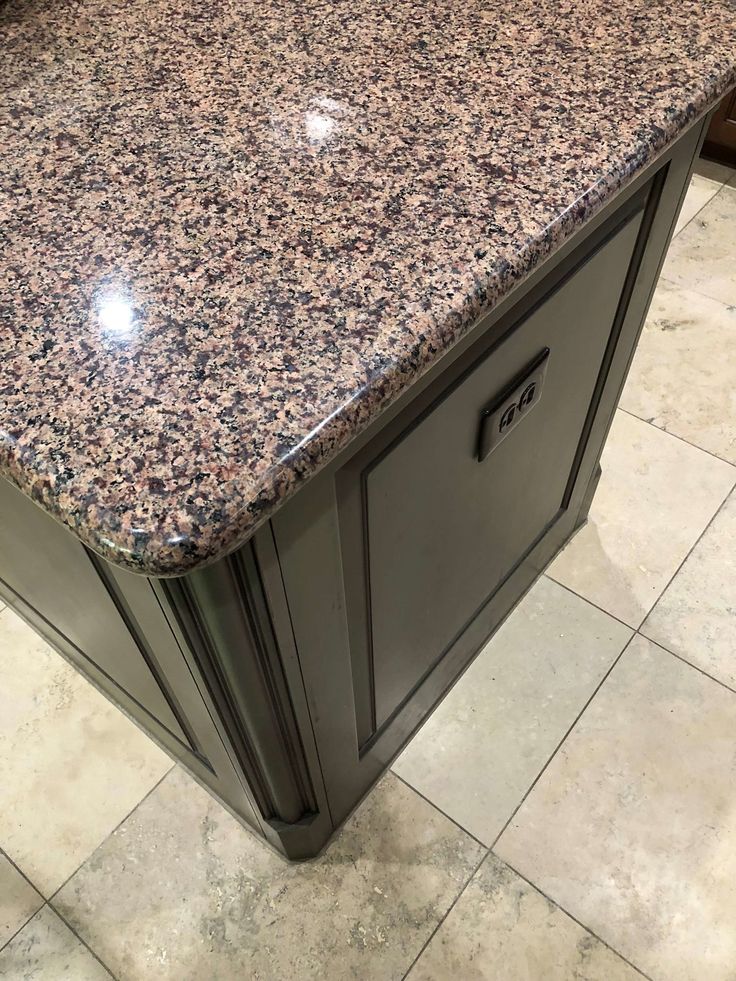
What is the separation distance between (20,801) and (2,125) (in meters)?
1.04

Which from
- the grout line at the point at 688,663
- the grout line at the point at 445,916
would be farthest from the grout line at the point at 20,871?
the grout line at the point at 688,663

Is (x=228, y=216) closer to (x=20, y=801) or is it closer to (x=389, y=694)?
(x=389, y=694)

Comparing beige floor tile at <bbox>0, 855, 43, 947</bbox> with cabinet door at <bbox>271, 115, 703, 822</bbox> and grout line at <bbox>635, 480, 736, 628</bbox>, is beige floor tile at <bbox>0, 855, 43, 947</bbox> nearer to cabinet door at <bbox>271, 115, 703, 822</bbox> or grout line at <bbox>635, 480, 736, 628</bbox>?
cabinet door at <bbox>271, 115, 703, 822</bbox>

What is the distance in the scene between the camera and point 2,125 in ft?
2.41

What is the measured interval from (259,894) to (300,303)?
0.97 metres

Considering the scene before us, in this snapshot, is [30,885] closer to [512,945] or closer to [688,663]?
[512,945]

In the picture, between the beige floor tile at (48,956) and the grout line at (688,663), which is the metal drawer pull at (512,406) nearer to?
the grout line at (688,663)

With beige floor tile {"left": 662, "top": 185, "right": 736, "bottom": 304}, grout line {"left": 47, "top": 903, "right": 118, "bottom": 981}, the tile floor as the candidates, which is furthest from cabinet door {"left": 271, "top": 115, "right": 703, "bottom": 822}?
beige floor tile {"left": 662, "top": 185, "right": 736, "bottom": 304}

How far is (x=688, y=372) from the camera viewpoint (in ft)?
6.01

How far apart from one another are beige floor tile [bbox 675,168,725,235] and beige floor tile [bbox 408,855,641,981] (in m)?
1.79

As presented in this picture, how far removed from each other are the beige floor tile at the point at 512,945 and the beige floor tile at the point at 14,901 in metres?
0.58

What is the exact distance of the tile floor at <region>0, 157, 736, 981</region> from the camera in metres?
1.12

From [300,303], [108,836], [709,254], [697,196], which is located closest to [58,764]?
[108,836]

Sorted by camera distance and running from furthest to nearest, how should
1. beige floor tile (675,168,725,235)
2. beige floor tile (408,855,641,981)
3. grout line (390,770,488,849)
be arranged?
1. beige floor tile (675,168,725,235)
2. grout line (390,770,488,849)
3. beige floor tile (408,855,641,981)
